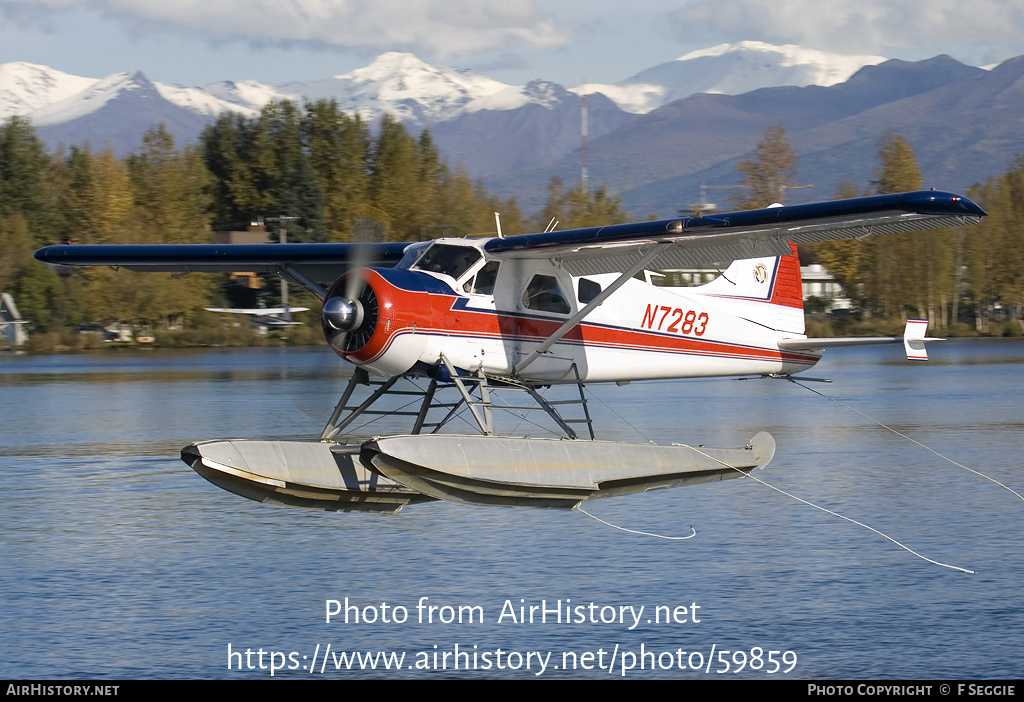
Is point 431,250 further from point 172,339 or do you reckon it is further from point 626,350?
point 172,339

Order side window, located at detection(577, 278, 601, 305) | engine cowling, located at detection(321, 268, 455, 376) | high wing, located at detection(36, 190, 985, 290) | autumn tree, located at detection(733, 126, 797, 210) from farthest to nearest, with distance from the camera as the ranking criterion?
autumn tree, located at detection(733, 126, 797, 210)
side window, located at detection(577, 278, 601, 305)
engine cowling, located at detection(321, 268, 455, 376)
high wing, located at detection(36, 190, 985, 290)

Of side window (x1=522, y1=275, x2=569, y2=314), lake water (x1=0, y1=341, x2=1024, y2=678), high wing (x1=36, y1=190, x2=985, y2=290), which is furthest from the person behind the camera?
side window (x1=522, y1=275, x2=569, y2=314)

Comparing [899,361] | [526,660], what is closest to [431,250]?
[526,660]

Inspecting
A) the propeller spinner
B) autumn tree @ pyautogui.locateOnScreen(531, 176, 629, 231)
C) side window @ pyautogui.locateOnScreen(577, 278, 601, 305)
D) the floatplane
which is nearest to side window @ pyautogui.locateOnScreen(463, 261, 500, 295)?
the floatplane

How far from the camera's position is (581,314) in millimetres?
10680

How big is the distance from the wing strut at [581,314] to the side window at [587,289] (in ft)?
1.24

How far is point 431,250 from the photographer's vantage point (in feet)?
34.3

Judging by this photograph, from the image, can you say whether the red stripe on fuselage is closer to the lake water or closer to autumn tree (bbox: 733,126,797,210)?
the lake water

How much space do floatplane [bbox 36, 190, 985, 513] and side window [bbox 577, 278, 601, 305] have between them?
0.03 metres

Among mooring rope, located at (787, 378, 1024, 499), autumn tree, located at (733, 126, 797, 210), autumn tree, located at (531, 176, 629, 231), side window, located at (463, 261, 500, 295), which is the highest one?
autumn tree, located at (733, 126, 797, 210)

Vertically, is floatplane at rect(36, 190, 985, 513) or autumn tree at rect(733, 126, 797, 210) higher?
autumn tree at rect(733, 126, 797, 210)

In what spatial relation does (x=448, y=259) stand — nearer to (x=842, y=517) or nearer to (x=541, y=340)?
(x=541, y=340)

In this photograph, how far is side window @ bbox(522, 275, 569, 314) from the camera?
10875 millimetres
